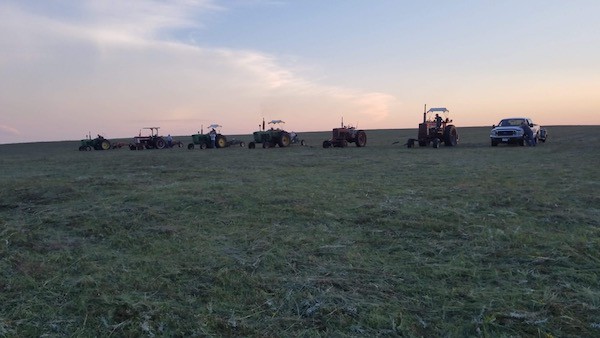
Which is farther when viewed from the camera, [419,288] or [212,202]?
[212,202]

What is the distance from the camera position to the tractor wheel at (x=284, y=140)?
33156 mm

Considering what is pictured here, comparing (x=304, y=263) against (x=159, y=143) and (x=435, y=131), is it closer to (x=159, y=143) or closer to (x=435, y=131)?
(x=435, y=131)

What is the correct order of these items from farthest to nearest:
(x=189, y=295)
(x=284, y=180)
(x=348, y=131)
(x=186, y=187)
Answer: (x=348, y=131)
(x=284, y=180)
(x=186, y=187)
(x=189, y=295)

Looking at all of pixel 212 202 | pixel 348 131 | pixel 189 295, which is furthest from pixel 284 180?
pixel 348 131

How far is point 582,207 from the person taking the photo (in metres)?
8.05

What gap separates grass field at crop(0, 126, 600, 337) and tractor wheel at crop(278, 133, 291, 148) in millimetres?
22943

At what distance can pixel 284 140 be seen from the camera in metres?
33.3

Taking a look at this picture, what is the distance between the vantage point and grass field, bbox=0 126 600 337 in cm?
389

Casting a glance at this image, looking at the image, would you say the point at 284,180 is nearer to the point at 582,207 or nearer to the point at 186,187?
the point at 186,187

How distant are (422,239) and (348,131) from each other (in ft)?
84.6

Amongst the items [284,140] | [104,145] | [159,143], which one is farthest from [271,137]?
[104,145]

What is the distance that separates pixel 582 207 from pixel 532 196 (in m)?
1.16

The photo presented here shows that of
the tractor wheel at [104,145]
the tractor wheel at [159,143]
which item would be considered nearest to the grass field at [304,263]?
the tractor wheel at [159,143]

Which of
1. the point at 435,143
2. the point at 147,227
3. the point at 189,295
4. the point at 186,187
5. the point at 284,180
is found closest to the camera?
the point at 189,295
